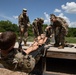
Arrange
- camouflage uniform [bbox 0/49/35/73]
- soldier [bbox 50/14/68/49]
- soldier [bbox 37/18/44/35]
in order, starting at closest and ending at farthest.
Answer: camouflage uniform [bbox 0/49/35/73], soldier [bbox 50/14/68/49], soldier [bbox 37/18/44/35]

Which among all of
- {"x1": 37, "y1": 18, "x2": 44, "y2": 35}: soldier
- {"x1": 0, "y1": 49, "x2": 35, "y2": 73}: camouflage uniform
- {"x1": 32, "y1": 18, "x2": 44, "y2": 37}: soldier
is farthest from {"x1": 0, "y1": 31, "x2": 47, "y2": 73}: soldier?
{"x1": 32, "y1": 18, "x2": 44, "y2": 37}: soldier

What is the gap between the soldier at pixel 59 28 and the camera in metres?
9.35

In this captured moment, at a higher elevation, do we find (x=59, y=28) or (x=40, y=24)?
(x=40, y=24)

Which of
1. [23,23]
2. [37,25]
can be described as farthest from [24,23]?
[37,25]

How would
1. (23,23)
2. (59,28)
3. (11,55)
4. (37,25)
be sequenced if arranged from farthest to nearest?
(37,25) → (23,23) → (59,28) → (11,55)

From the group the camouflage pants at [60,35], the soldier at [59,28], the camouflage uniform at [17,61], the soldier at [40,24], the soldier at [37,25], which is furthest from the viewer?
the soldier at [37,25]

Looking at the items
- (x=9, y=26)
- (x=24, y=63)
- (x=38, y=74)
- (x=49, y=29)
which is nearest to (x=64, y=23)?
(x=49, y=29)

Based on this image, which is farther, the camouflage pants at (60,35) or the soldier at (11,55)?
the camouflage pants at (60,35)

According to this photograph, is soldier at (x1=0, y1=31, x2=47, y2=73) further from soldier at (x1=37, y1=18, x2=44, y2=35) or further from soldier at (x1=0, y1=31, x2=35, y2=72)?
soldier at (x1=37, y1=18, x2=44, y2=35)

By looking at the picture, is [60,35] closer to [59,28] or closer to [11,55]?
[59,28]

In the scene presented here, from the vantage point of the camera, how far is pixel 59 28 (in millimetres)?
9758

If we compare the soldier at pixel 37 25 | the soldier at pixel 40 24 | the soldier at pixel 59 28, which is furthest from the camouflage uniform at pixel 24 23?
the soldier at pixel 59 28

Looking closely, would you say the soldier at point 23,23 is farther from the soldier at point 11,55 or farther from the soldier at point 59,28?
the soldier at point 11,55

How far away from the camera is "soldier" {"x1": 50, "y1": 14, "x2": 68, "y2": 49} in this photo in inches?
368
